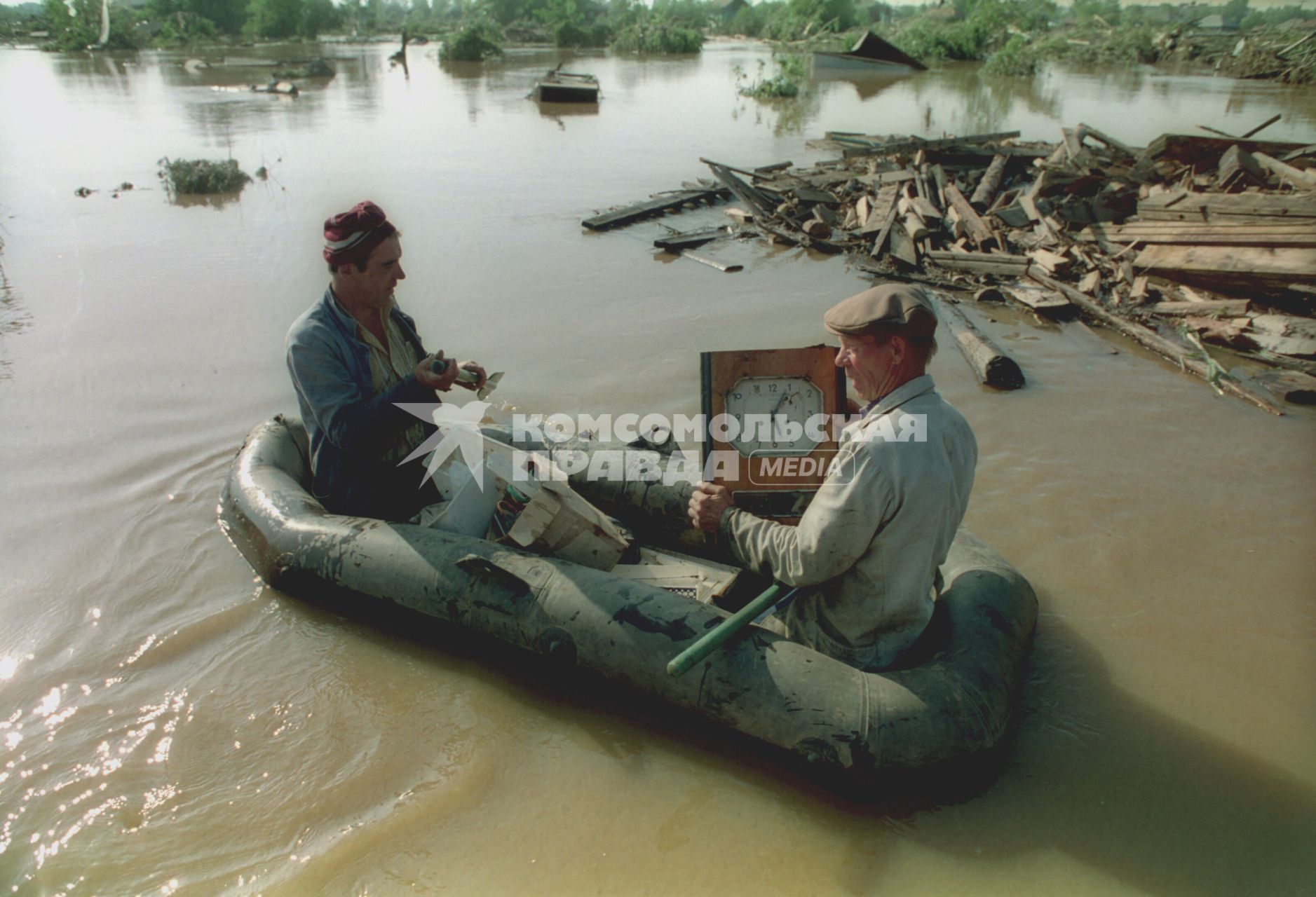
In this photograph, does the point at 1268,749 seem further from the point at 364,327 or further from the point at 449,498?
the point at 364,327

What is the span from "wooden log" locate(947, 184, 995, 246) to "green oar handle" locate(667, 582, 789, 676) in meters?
9.06

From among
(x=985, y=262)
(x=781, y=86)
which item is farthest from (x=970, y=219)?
(x=781, y=86)

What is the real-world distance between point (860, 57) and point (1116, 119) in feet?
51.3

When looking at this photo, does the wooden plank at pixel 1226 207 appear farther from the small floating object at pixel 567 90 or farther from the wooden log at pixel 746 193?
the small floating object at pixel 567 90

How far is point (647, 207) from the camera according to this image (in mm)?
13438

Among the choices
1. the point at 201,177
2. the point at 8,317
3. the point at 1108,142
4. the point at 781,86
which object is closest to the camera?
the point at 8,317

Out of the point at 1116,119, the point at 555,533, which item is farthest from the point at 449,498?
the point at 1116,119

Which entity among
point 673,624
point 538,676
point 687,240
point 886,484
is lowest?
point 538,676

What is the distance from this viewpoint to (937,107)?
78.8 feet

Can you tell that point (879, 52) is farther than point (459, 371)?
Yes

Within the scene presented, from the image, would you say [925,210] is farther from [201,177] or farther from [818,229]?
[201,177]

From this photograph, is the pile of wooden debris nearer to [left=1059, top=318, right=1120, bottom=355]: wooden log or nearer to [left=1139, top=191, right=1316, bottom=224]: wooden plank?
[left=1139, top=191, right=1316, bottom=224]: wooden plank

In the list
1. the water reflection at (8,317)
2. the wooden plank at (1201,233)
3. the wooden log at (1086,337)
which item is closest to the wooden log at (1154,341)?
the wooden log at (1086,337)

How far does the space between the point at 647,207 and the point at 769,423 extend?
1088 cm
